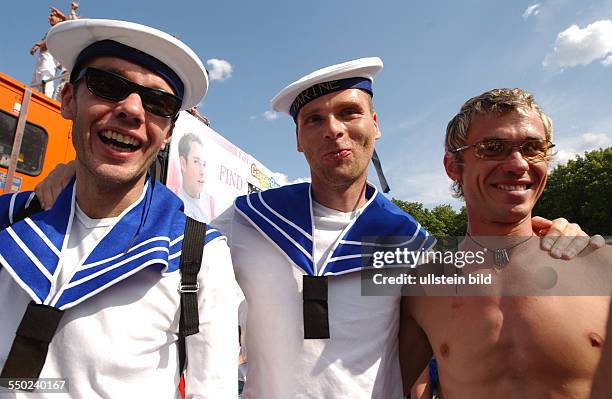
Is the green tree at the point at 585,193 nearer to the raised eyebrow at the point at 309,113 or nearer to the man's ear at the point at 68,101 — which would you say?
the raised eyebrow at the point at 309,113

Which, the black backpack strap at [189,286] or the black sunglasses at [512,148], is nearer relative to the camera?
the black backpack strap at [189,286]

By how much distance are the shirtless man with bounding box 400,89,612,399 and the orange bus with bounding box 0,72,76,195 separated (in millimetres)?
4282

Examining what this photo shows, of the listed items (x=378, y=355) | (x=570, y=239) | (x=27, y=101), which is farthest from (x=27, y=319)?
(x=27, y=101)

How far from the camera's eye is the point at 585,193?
27750mm

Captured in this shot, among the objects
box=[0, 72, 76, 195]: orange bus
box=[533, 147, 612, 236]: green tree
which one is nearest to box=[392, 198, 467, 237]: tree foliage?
box=[533, 147, 612, 236]: green tree

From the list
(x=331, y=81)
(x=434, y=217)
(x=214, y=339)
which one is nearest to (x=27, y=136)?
(x=331, y=81)

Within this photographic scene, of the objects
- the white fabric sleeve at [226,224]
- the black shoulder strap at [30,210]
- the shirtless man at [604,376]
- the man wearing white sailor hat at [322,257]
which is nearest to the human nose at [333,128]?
the man wearing white sailor hat at [322,257]

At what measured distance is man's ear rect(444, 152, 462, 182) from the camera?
250cm

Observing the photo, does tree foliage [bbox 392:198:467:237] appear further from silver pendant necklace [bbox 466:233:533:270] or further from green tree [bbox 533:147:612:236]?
silver pendant necklace [bbox 466:233:533:270]

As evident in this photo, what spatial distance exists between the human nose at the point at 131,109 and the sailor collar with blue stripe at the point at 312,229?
0.79 metres

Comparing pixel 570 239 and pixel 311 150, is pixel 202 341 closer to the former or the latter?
pixel 311 150

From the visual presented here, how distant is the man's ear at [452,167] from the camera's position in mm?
2502

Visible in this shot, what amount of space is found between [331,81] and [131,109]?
1.13 meters

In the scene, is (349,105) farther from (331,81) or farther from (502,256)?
(502,256)
